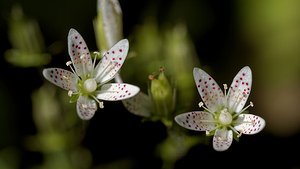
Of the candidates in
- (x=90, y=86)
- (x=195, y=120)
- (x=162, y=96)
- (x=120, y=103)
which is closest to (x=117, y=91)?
(x=90, y=86)

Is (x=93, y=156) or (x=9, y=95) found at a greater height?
(x=9, y=95)

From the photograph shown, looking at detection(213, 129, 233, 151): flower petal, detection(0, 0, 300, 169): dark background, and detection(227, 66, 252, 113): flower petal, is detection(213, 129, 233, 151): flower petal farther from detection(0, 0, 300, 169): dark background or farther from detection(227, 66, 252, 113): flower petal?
detection(0, 0, 300, 169): dark background

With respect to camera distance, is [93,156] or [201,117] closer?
[201,117]

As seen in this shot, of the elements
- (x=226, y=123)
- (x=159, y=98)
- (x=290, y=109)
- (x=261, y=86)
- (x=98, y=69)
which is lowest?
(x=290, y=109)

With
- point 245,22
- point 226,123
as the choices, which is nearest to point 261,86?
point 245,22

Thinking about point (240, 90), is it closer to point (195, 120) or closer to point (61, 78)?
point (195, 120)

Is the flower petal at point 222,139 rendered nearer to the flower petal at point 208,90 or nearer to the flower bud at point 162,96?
the flower petal at point 208,90

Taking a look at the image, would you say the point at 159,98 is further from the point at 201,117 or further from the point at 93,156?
the point at 93,156

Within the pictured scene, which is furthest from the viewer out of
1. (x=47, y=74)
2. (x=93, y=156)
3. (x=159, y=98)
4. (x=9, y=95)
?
(x=9, y=95)
